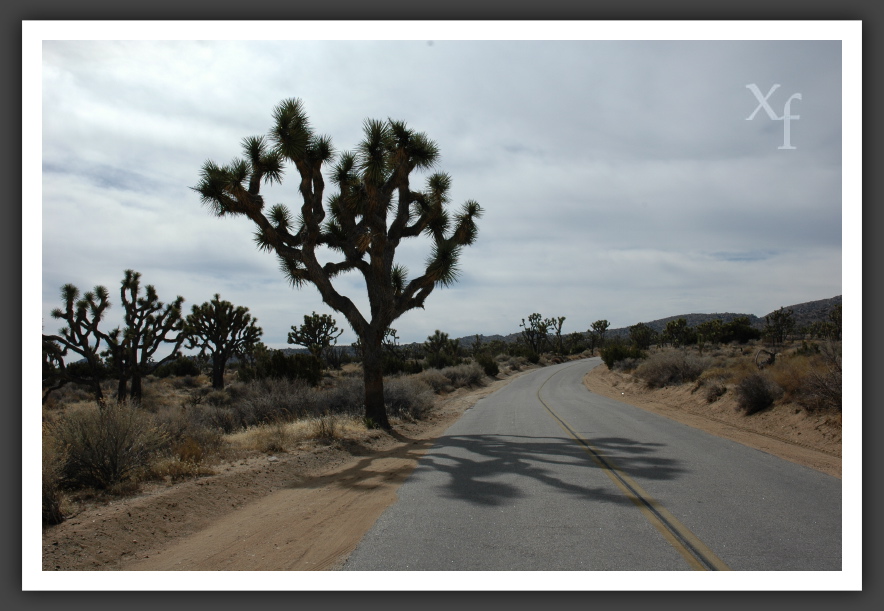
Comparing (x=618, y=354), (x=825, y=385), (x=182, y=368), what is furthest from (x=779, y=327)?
(x=182, y=368)

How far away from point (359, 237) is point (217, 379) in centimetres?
2436

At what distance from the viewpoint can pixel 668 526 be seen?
5.61 metres

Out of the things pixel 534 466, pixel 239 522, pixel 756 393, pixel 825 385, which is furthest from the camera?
pixel 756 393

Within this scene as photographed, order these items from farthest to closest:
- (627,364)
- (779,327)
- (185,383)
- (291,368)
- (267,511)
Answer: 1. (779,327)
2. (185,383)
3. (627,364)
4. (291,368)
5. (267,511)

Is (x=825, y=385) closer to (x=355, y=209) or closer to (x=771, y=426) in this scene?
(x=771, y=426)

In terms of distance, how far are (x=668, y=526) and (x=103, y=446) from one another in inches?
308

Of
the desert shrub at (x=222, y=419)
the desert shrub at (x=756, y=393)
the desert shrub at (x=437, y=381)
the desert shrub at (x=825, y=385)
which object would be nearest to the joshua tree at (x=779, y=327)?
the desert shrub at (x=437, y=381)

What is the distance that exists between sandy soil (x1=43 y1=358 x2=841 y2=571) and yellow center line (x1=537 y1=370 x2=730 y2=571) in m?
3.08

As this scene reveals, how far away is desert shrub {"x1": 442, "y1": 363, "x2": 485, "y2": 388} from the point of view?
40213mm

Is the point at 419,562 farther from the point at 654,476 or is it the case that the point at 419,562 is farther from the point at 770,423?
the point at 770,423

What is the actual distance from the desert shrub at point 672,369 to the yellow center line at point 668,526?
17942mm

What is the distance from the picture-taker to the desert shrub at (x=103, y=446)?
7.90 meters

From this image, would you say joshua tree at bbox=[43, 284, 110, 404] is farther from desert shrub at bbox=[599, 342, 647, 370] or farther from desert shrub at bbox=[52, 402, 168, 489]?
desert shrub at bbox=[599, 342, 647, 370]

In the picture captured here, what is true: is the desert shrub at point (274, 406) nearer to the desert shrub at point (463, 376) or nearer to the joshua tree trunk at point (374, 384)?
the joshua tree trunk at point (374, 384)
